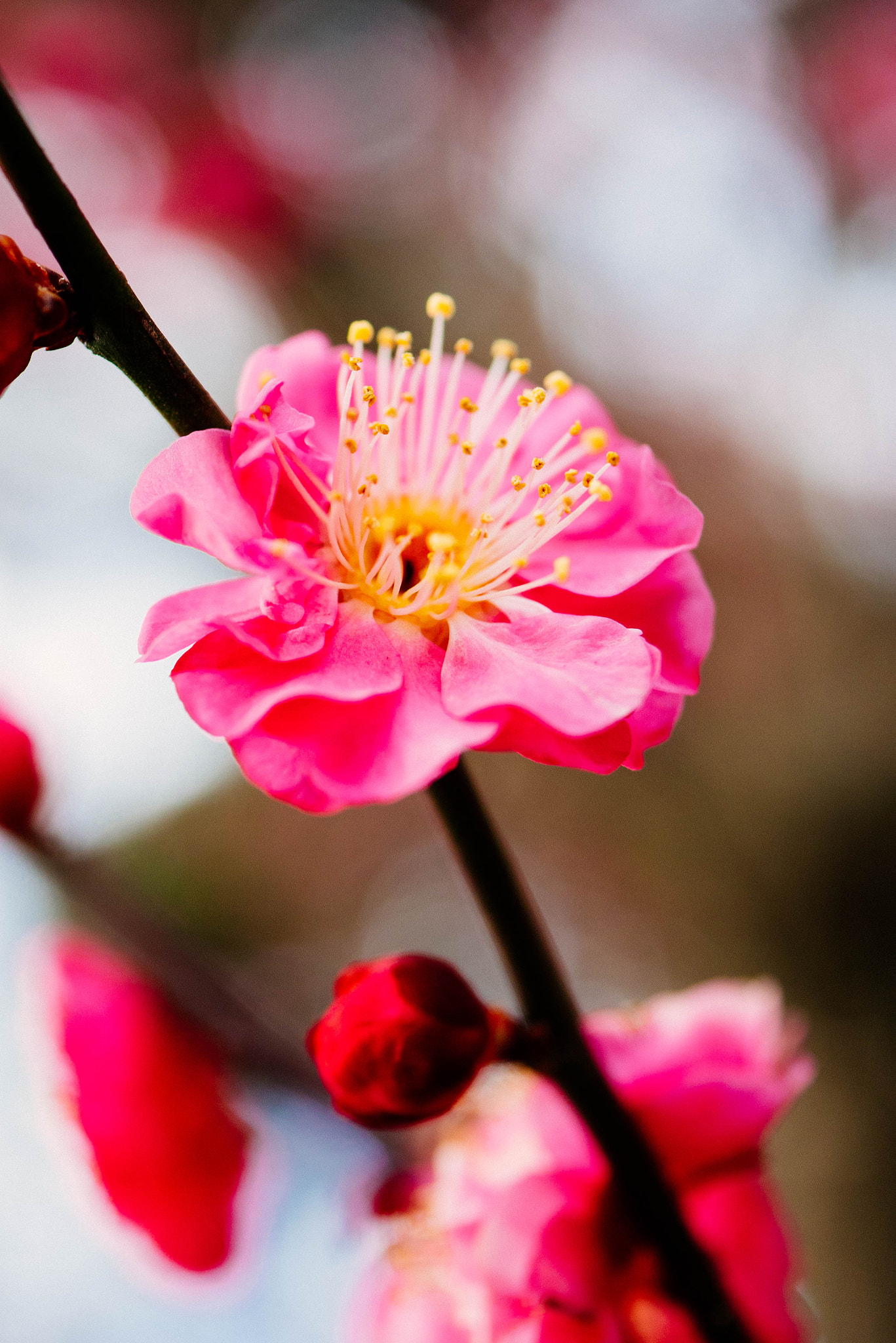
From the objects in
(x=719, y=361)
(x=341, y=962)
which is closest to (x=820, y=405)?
(x=719, y=361)

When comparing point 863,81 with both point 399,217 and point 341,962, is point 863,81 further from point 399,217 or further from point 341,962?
point 341,962

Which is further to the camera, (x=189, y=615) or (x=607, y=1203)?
→ (x=607, y=1203)

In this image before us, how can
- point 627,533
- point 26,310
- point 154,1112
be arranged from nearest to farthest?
1. point 26,310
2. point 627,533
3. point 154,1112

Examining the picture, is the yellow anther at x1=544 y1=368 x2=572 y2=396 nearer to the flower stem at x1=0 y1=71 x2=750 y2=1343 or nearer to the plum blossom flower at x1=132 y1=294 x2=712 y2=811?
the plum blossom flower at x1=132 y1=294 x2=712 y2=811

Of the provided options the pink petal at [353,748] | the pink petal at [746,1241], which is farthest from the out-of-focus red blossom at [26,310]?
the pink petal at [746,1241]

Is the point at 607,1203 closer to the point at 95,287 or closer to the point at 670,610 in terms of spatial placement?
the point at 670,610

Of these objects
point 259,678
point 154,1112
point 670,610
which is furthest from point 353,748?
point 154,1112
